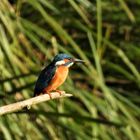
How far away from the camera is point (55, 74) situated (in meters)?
1.73

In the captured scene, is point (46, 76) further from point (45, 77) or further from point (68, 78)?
point (68, 78)

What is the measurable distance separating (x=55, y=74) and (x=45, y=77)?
0.03 m

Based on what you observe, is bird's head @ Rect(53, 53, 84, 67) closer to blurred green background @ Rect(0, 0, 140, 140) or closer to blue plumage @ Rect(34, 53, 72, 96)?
blue plumage @ Rect(34, 53, 72, 96)

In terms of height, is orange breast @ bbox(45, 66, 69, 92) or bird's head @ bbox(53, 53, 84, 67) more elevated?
bird's head @ bbox(53, 53, 84, 67)

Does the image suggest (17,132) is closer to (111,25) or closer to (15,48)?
(15,48)

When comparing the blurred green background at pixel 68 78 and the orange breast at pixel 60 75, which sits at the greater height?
the orange breast at pixel 60 75

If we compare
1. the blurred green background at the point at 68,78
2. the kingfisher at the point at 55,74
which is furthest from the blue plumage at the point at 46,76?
the blurred green background at the point at 68,78

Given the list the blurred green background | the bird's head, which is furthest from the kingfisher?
the blurred green background

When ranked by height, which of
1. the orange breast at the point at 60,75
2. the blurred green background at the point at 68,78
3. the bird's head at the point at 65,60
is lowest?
the blurred green background at the point at 68,78

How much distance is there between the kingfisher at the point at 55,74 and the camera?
1.71 m

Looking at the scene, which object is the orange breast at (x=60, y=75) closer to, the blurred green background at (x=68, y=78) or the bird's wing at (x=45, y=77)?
the bird's wing at (x=45, y=77)

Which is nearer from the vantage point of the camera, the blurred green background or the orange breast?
the orange breast

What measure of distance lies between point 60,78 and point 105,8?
5.04ft

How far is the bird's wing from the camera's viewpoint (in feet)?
5.69
